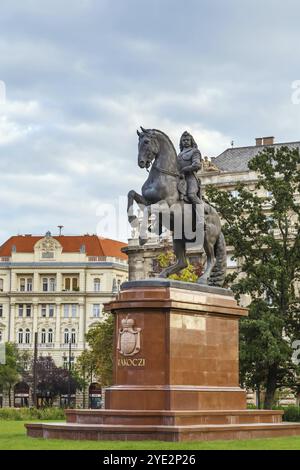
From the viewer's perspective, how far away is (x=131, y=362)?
20484 mm

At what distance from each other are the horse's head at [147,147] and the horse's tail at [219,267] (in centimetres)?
308

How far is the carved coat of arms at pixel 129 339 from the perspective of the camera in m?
20.5

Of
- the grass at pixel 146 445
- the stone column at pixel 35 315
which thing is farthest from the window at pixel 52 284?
the grass at pixel 146 445

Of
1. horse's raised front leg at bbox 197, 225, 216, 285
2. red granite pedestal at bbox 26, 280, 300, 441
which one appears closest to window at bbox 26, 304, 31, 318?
horse's raised front leg at bbox 197, 225, 216, 285

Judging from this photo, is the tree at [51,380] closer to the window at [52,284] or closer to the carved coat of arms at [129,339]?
the window at [52,284]

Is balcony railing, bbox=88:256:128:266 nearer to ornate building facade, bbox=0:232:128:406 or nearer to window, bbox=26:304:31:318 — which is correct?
ornate building facade, bbox=0:232:128:406

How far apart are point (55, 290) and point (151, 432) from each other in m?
93.5

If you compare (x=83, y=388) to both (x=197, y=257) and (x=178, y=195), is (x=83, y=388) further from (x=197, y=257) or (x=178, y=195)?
(x=178, y=195)

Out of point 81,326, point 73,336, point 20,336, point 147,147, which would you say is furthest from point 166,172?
point 20,336

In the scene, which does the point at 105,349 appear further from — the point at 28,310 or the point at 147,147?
the point at 147,147

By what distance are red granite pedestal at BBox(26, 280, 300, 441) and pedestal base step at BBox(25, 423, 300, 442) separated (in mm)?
20

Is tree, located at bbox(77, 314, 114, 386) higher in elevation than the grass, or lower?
higher

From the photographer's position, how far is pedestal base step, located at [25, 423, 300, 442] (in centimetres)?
1872

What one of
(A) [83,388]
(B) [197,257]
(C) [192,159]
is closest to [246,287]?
(C) [192,159]
